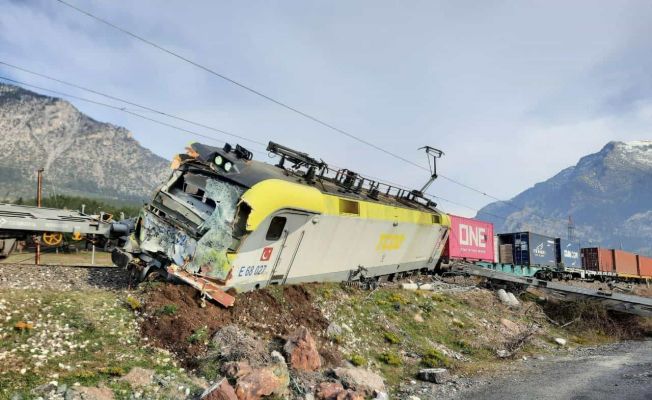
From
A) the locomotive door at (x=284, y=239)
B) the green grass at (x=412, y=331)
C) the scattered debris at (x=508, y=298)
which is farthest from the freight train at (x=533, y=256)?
the locomotive door at (x=284, y=239)

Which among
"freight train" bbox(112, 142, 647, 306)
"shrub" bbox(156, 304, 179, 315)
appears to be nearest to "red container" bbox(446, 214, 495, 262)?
"freight train" bbox(112, 142, 647, 306)

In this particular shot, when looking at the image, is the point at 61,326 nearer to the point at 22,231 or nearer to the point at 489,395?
the point at 22,231

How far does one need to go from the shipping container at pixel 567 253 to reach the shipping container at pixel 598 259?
5.58 feet

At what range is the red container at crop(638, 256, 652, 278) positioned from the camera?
53.8 m

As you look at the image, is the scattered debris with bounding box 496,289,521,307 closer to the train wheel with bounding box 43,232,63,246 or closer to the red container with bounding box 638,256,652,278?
the train wheel with bounding box 43,232,63,246

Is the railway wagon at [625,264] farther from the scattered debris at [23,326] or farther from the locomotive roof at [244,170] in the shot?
the scattered debris at [23,326]

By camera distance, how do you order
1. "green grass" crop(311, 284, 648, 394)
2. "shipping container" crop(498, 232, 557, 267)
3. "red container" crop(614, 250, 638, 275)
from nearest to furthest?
"green grass" crop(311, 284, 648, 394)
"shipping container" crop(498, 232, 557, 267)
"red container" crop(614, 250, 638, 275)

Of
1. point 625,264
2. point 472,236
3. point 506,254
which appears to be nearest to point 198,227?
point 472,236

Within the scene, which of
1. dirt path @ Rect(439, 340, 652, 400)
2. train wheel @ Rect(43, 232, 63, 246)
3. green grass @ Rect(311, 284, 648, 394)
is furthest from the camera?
green grass @ Rect(311, 284, 648, 394)

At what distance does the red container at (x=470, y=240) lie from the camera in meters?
28.7

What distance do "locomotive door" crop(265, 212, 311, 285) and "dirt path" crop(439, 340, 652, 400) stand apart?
6.27m

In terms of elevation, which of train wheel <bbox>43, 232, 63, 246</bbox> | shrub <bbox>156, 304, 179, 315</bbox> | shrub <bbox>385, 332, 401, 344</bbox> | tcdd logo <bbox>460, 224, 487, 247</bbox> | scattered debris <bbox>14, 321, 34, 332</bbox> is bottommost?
shrub <bbox>385, 332, 401, 344</bbox>

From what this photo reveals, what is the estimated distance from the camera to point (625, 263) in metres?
50.2

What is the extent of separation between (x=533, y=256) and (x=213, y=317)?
34.9 meters
